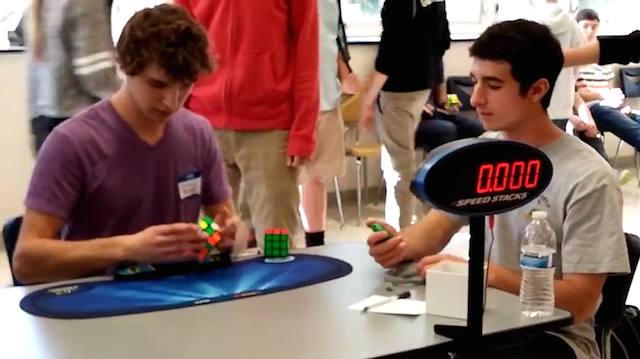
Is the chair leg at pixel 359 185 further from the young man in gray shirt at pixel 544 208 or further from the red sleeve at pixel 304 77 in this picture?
A: the young man in gray shirt at pixel 544 208

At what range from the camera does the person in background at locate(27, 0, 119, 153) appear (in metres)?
2.60

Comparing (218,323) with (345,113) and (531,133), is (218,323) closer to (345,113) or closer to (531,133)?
(531,133)

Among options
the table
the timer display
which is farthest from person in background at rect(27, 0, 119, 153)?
the timer display

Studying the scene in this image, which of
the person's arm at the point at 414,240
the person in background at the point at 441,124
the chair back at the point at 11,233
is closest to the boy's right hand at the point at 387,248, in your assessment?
the person's arm at the point at 414,240

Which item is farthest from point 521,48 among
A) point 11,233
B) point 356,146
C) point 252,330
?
point 356,146

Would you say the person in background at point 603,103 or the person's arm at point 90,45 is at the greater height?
the person's arm at point 90,45

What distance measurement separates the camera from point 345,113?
547 cm

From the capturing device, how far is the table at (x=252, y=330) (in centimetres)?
145

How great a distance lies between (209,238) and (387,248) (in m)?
0.39

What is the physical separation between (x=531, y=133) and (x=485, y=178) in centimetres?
63

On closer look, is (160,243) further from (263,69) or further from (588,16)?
(588,16)

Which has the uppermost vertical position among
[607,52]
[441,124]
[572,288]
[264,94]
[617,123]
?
[607,52]

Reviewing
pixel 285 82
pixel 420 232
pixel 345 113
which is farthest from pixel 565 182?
pixel 345 113

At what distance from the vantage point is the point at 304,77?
2834 mm
